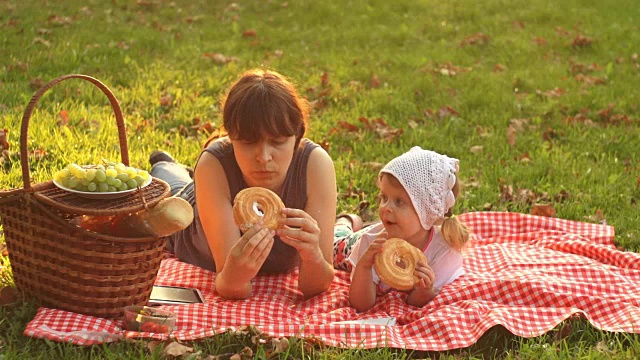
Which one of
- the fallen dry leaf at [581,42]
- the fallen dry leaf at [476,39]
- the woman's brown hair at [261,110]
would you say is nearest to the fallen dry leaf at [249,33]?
the fallen dry leaf at [476,39]

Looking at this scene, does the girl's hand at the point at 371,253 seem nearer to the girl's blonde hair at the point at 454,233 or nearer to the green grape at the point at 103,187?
the girl's blonde hair at the point at 454,233

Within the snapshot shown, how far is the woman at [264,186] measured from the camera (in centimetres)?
361

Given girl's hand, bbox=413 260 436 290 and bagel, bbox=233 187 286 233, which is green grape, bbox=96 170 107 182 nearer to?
bagel, bbox=233 187 286 233

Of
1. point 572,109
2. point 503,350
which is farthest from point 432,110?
point 503,350

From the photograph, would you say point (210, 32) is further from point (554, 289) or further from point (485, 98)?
point (554, 289)

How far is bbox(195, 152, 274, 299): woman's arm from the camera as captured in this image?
3730mm

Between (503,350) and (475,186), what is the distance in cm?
226

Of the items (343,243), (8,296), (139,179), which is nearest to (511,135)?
(343,243)

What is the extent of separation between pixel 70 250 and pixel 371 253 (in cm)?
127

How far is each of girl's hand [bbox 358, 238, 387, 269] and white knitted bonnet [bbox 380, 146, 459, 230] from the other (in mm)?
229

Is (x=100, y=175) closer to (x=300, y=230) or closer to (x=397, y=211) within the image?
(x=300, y=230)

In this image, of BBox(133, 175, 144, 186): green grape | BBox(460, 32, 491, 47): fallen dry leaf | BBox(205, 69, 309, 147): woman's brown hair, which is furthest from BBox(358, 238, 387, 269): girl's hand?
BBox(460, 32, 491, 47): fallen dry leaf

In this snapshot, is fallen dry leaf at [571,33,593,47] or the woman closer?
the woman

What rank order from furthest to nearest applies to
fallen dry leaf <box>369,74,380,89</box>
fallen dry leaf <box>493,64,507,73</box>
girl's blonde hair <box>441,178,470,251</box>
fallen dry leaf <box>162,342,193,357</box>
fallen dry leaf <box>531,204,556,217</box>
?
fallen dry leaf <box>493,64,507,73</box>, fallen dry leaf <box>369,74,380,89</box>, fallen dry leaf <box>531,204,556,217</box>, girl's blonde hair <box>441,178,470,251</box>, fallen dry leaf <box>162,342,193,357</box>
